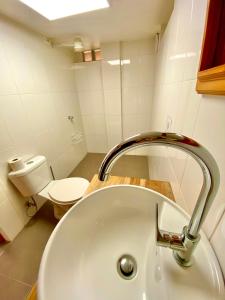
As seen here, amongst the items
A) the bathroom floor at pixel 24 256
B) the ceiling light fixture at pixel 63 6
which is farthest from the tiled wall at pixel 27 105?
the ceiling light fixture at pixel 63 6

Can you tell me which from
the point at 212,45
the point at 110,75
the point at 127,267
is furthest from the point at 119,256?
the point at 110,75

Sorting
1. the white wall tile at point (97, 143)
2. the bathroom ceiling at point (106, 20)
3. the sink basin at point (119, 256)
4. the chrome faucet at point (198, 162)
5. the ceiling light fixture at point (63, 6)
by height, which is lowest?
the white wall tile at point (97, 143)

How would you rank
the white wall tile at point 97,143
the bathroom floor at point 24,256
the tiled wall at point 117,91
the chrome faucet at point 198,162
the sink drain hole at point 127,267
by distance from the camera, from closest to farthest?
the chrome faucet at point 198,162 → the sink drain hole at point 127,267 → the bathroom floor at point 24,256 → the tiled wall at point 117,91 → the white wall tile at point 97,143

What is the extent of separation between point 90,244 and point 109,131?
226 centimetres

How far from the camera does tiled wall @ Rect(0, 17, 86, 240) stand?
1.24 metres

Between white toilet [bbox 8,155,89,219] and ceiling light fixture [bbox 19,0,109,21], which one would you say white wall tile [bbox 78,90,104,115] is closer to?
ceiling light fixture [bbox 19,0,109,21]

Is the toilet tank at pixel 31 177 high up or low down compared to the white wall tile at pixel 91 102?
down

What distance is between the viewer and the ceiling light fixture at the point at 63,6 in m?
1.01

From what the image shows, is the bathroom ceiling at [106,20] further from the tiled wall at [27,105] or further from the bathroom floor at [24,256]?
the bathroom floor at [24,256]

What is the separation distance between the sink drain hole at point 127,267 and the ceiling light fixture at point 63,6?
164 centimetres

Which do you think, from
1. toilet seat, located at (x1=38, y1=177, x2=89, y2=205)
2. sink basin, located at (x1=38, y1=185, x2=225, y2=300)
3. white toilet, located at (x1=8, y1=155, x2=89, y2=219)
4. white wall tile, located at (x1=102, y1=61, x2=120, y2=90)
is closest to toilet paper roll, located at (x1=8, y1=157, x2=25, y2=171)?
white toilet, located at (x1=8, y1=155, x2=89, y2=219)

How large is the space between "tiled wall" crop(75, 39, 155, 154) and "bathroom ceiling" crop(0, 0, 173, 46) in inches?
10.7

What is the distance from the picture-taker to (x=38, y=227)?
143 centimetres

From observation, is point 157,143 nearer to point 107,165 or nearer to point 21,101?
point 107,165
